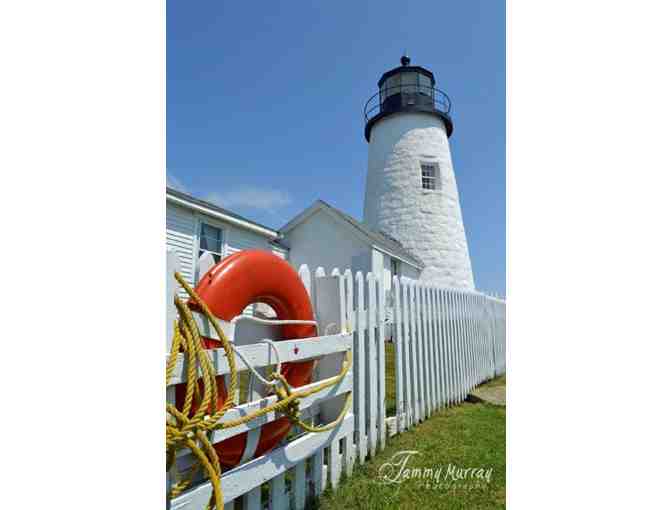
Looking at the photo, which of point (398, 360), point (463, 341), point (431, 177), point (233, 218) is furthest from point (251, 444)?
point (233, 218)

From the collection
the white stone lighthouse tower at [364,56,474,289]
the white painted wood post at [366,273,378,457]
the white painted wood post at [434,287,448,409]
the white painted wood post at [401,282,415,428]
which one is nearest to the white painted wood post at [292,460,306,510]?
the white painted wood post at [366,273,378,457]

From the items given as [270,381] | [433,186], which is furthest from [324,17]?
[433,186]

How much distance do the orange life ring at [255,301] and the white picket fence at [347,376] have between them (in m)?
0.04

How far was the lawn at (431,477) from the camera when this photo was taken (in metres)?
1.27

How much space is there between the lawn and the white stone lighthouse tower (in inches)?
57.9

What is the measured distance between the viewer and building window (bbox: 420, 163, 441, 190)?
12.1 feet

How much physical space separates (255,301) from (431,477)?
0.95m

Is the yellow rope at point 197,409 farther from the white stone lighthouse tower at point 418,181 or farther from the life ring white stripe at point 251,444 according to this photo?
the white stone lighthouse tower at point 418,181

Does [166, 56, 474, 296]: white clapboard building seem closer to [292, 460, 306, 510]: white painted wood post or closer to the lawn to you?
the lawn

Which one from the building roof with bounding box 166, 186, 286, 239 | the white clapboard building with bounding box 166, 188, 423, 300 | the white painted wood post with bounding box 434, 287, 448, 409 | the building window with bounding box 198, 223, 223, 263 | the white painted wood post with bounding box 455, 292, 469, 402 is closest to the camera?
the white painted wood post with bounding box 434, 287, 448, 409

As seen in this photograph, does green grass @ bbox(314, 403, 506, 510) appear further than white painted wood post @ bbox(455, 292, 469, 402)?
No

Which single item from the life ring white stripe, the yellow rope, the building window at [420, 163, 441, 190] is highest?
the building window at [420, 163, 441, 190]
